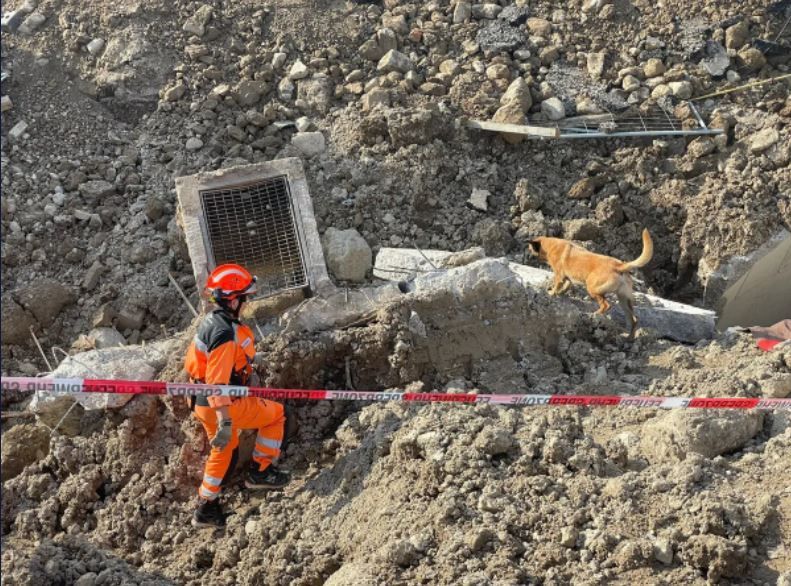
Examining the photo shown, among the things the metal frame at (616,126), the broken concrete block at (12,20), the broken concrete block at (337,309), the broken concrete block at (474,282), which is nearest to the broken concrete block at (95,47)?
the broken concrete block at (12,20)

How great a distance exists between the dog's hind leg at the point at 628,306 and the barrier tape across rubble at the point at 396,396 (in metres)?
1.28

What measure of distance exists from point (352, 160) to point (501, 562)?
4812 mm

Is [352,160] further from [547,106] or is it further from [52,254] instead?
[52,254]

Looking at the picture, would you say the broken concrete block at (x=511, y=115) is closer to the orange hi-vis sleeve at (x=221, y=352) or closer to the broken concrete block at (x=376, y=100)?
the broken concrete block at (x=376, y=100)

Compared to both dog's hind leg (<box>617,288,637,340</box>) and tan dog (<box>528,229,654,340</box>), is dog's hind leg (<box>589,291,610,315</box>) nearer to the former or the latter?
tan dog (<box>528,229,654,340</box>)

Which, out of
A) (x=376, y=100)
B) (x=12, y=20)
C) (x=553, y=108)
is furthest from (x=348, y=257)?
(x=12, y=20)

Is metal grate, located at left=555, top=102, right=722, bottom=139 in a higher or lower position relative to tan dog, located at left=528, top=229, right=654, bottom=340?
higher

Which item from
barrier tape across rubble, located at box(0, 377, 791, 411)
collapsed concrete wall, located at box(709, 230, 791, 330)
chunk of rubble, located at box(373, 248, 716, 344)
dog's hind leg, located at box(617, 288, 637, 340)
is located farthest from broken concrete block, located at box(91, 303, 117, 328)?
collapsed concrete wall, located at box(709, 230, 791, 330)

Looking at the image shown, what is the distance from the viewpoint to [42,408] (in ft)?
20.3

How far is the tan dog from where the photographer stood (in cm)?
712

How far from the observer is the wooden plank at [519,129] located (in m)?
8.70

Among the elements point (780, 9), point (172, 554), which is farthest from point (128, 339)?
point (780, 9)

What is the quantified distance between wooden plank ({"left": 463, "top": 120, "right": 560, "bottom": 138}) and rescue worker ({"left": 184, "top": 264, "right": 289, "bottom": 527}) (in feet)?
13.2

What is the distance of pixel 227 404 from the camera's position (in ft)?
17.4
